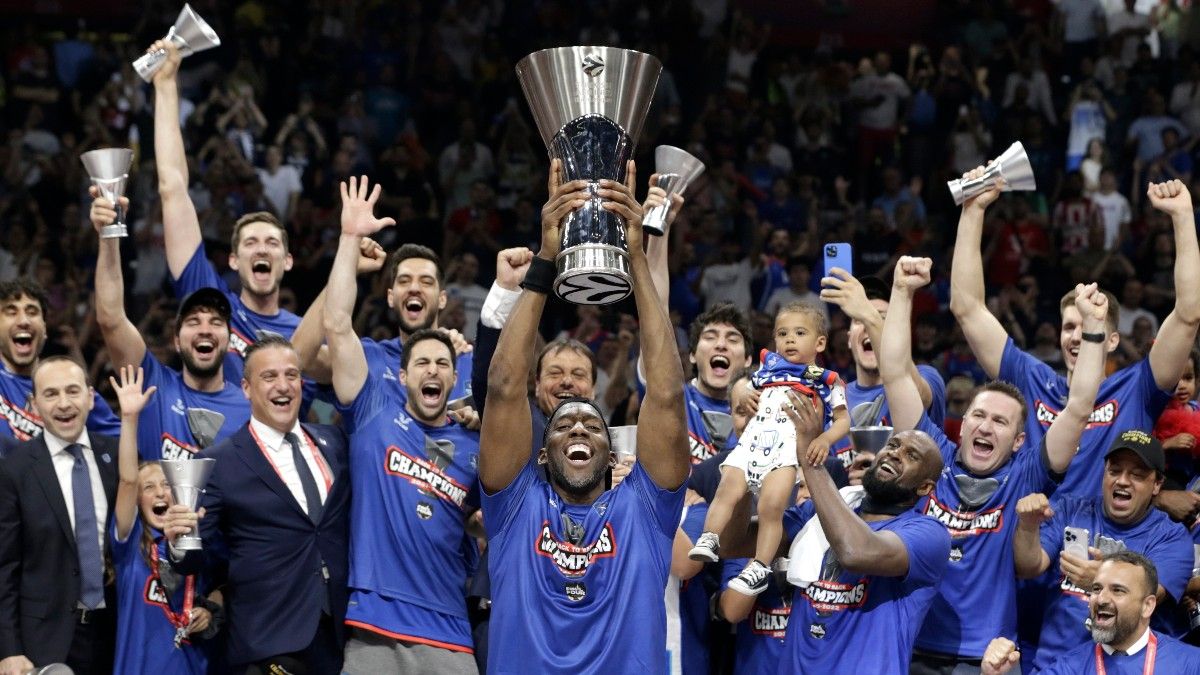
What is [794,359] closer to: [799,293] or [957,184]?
[957,184]

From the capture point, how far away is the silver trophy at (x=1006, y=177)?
282 inches

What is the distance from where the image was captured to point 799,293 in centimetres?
1211

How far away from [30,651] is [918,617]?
347cm

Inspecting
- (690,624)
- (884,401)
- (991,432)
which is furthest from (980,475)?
(690,624)

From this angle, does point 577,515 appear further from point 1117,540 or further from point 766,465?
point 1117,540

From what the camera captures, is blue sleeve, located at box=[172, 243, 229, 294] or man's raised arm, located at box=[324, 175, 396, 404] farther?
blue sleeve, located at box=[172, 243, 229, 294]

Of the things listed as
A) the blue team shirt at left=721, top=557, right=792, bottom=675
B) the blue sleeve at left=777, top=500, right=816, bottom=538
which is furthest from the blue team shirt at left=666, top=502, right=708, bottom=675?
the blue sleeve at left=777, top=500, right=816, bottom=538

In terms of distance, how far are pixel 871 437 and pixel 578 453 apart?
5.12 ft

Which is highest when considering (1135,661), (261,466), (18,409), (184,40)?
(184,40)

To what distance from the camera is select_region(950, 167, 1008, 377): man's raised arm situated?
24.0ft

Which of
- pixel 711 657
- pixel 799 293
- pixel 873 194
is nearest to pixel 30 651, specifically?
pixel 711 657

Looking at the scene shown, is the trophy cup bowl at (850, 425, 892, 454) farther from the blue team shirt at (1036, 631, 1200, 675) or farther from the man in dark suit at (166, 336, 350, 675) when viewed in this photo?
the man in dark suit at (166, 336, 350, 675)

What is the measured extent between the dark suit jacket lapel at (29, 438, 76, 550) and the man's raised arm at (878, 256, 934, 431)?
133 inches

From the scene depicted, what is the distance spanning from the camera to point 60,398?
273 inches
